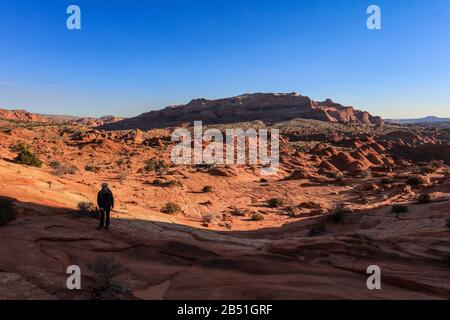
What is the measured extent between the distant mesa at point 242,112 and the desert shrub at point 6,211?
8035 centimetres

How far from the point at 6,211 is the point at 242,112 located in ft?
292

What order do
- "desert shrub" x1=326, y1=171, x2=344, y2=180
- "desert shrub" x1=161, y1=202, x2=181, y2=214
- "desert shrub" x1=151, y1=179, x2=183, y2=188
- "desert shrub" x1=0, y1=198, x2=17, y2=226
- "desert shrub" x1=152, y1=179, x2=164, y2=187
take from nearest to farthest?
"desert shrub" x1=0, y1=198, x2=17, y2=226
"desert shrub" x1=161, y1=202, x2=181, y2=214
"desert shrub" x1=151, y1=179, x2=183, y2=188
"desert shrub" x1=152, y1=179, x2=164, y2=187
"desert shrub" x1=326, y1=171, x2=344, y2=180

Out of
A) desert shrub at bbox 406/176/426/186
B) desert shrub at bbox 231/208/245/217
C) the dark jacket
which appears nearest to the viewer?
the dark jacket

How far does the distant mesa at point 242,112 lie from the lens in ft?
302

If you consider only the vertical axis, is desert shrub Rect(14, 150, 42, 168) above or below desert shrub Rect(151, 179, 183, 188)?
above

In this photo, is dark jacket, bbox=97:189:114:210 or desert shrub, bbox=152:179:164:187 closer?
dark jacket, bbox=97:189:114:210

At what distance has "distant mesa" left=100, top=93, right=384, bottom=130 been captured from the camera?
302ft

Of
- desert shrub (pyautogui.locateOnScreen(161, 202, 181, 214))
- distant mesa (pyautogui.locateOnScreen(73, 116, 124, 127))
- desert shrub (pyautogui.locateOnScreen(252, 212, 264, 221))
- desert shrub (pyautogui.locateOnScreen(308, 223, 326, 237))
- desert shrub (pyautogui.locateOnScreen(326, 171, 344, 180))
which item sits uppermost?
distant mesa (pyautogui.locateOnScreen(73, 116, 124, 127))

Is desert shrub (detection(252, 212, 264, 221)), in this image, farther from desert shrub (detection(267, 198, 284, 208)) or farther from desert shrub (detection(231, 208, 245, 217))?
desert shrub (detection(267, 198, 284, 208))

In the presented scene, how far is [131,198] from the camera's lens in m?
17.5

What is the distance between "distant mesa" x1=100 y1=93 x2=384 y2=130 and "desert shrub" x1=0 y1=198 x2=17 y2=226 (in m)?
80.3

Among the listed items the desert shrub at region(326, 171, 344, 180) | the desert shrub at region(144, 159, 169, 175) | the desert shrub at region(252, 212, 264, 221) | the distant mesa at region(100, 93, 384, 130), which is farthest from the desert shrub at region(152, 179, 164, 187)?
the distant mesa at region(100, 93, 384, 130)

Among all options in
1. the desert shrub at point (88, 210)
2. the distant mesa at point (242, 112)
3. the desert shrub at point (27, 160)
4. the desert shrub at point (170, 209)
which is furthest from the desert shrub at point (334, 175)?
the distant mesa at point (242, 112)
